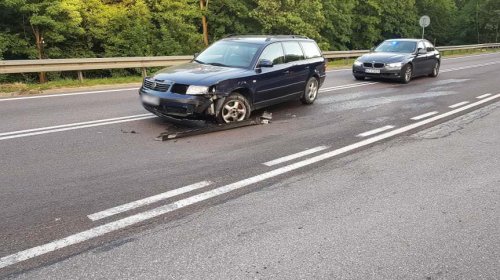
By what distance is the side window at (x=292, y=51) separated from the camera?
980 cm

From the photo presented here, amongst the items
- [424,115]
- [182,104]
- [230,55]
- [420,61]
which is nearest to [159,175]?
[182,104]

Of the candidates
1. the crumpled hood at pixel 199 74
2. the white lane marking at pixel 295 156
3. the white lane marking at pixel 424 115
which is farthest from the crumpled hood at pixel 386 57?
the white lane marking at pixel 295 156

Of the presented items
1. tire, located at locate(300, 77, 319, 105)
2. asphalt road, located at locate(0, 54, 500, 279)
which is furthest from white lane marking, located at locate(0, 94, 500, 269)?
tire, located at locate(300, 77, 319, 105)

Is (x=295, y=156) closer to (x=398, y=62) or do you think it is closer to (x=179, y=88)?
(x=179, y=88)

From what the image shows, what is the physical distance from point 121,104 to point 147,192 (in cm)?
590

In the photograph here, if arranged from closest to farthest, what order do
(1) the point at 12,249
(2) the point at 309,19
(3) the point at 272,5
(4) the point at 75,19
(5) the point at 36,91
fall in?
(1) the point at 12,249, (5) the point at 36,91, (4) the point at 75,19, (3) the point at 272,5, (2) the point at 309,19

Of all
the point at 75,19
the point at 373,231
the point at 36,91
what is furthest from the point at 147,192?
the point at 75,19

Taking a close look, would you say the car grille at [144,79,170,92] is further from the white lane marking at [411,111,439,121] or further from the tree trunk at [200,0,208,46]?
the tree trunk at [200,0,208,46]

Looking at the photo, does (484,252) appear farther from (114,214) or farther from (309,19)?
(309,19)

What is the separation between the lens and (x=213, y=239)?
3.74 meters

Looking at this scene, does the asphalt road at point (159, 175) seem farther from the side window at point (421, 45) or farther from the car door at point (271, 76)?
the side window at point (421, 45)

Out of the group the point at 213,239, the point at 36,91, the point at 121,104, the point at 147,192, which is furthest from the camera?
the point at 36,91

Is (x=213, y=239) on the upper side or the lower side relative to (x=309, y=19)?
lower

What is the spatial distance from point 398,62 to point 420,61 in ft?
6.04
